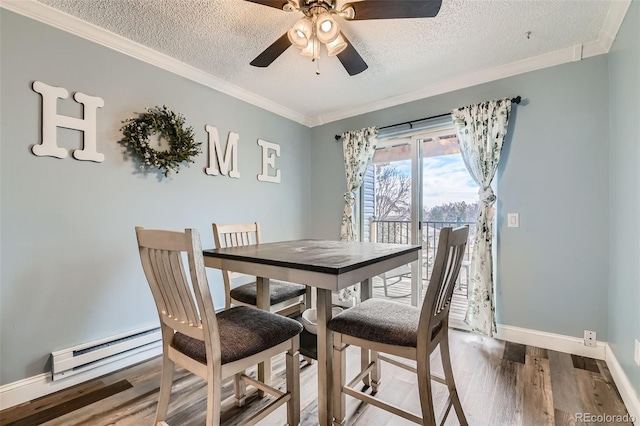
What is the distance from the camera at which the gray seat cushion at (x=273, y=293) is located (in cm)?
191

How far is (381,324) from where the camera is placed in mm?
1316

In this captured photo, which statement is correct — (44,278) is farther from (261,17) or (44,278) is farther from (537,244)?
(537,244)

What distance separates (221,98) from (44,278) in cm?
198

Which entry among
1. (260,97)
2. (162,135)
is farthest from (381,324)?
(260,97)

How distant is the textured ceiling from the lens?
1775 mm

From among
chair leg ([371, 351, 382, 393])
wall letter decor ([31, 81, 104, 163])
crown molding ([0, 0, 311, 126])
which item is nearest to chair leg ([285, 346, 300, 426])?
chair leg ([371, 351, 382, 393])

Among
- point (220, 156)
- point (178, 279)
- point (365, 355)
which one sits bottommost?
point (365, 355)

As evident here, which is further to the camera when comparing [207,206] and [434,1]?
[207,206]

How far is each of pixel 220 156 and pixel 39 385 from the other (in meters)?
2.03

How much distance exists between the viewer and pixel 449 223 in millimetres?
2941

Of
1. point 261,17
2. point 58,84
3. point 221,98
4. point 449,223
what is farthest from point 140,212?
point 449,223

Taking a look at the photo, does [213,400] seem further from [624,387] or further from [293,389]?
[624,387]

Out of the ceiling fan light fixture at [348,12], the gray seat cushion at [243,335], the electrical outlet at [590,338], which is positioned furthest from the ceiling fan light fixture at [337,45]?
the electrical outlet at [590,338]

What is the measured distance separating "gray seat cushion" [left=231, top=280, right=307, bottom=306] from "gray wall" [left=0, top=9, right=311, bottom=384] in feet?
2.76
